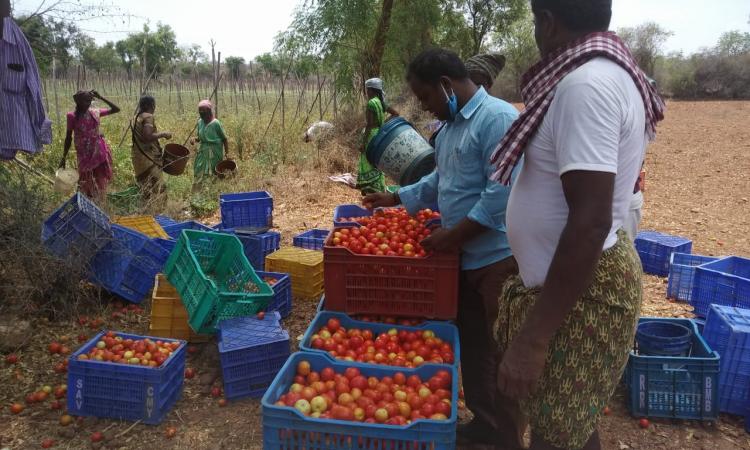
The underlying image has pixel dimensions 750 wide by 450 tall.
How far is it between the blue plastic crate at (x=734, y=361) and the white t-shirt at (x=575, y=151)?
254cm

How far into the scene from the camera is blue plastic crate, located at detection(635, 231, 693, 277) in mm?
5984

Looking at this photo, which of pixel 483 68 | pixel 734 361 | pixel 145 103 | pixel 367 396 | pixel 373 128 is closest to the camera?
pixel 367 396

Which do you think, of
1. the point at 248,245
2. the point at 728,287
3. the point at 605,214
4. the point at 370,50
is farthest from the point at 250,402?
the point at 370,50

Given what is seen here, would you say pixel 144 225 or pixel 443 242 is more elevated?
pixel 443 242

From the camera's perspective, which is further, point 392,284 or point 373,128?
point 373,128

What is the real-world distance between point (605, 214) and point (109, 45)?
62634mm

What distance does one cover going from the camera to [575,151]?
1.43 m

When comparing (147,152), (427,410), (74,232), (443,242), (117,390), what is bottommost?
(117,390)

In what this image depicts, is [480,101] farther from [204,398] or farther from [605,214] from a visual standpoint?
[204,398]

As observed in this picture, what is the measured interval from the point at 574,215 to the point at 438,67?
1.46 meters

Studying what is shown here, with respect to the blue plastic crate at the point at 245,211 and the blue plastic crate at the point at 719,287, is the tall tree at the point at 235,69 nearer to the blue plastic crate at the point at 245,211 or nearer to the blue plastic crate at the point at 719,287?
the blue plastic crate at the point at 245,211

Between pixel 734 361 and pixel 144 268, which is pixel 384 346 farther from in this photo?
pixel 144 268

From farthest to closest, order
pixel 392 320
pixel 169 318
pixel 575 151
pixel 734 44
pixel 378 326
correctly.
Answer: pixel 734 44 < pixel 169 318 < pixel 392 320 < pixel 378 326 < pixel 575 151

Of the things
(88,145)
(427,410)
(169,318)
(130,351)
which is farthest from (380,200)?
(88,145)
